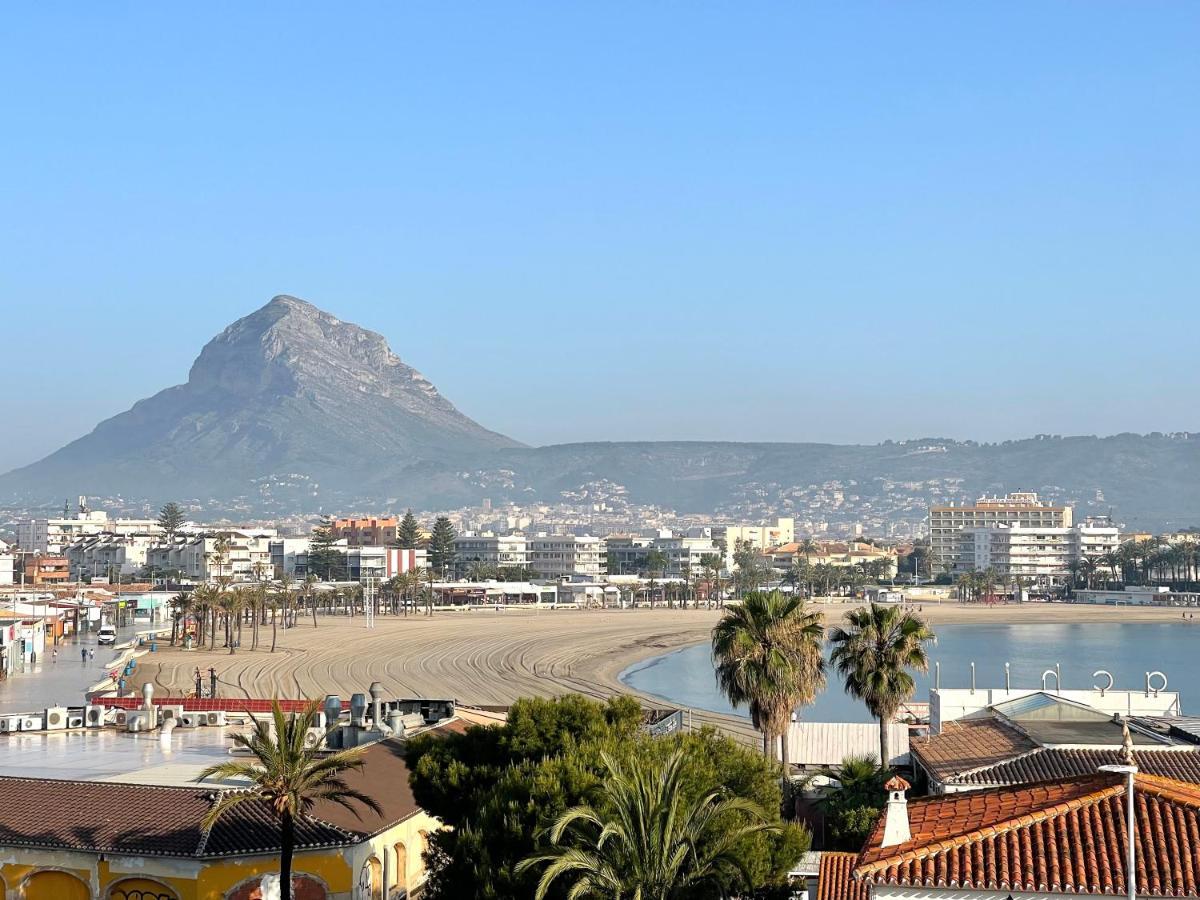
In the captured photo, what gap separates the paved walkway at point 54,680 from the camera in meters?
51.2

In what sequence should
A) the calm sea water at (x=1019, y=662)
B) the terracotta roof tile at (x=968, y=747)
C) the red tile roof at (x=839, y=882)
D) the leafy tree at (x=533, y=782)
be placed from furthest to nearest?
the calm sea water at (x=1019, y=662) → the terracotta roof tile at (x=968, y=747) → the leafy tree at (x=533, y=782) → the red tile roof at (x=839, y=882)

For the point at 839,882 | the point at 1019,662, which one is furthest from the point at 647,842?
the point at 1019,662

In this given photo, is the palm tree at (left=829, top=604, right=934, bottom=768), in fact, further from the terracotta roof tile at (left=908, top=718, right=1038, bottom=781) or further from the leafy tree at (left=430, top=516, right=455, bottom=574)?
the leafy tree at (left=430, top=516, right=455, bottom=574)

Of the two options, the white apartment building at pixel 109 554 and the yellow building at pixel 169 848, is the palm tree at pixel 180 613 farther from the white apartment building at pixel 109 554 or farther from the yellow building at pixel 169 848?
the white apartment building at pixel 109 554

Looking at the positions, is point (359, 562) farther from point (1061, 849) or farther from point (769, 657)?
point (1061, 849)

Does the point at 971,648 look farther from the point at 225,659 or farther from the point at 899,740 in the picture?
the point at 899,740

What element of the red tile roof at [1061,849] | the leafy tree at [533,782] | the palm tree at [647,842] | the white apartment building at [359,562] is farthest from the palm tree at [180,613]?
the red tile roof at [1061,849]

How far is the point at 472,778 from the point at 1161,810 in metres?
8.69

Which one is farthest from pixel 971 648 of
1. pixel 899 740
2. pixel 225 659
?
pixel 899 740

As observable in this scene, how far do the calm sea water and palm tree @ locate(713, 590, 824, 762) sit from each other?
2717cm

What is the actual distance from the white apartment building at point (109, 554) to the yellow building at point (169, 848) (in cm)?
16079

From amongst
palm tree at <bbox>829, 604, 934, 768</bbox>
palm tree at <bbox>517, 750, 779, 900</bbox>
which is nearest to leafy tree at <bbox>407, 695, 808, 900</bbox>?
palm tree at <bbox>517, 750, 779, 900</bbox>

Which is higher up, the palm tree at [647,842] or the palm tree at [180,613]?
the palm tree at [647,842]

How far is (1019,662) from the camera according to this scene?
4043 inches
